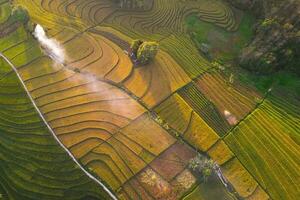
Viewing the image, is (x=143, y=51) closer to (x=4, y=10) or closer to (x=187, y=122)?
(x=187, y=122)

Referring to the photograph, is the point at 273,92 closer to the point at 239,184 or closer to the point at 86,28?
the point at 239,184

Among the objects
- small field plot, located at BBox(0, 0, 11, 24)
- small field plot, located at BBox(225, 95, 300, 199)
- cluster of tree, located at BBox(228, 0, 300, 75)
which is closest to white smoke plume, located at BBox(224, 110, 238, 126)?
small field plot, located at BBox(225, 95, 300, 199)

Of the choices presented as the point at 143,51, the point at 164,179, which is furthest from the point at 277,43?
the point at 164,179

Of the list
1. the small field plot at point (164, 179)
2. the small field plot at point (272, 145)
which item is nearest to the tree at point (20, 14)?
the small field plot at point (164, 179)

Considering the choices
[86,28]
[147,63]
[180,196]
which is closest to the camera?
[180,196]

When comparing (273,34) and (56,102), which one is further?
(273,34)

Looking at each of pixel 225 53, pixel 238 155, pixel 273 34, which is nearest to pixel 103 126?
pixel 238 155
